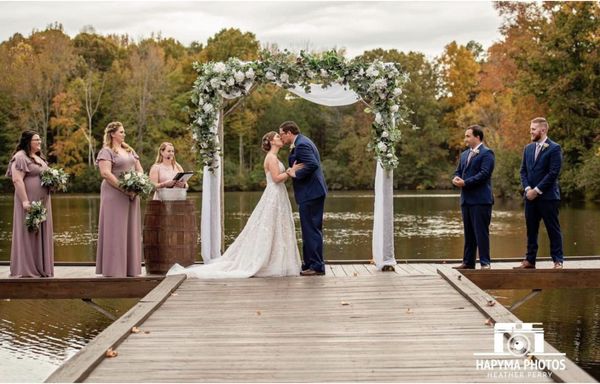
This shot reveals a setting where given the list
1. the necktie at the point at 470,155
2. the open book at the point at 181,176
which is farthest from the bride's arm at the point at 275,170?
the necktie at the point at 470,155

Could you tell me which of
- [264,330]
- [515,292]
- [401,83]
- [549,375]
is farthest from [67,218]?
[549,375]

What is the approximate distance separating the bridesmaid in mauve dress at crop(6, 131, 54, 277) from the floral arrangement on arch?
2.08 metres

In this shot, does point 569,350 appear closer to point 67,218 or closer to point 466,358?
point 466,358

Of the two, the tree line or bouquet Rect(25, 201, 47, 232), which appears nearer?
bouquet Rect(25, 201, 47, 232)

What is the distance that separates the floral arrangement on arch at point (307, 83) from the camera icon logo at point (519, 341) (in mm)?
4484

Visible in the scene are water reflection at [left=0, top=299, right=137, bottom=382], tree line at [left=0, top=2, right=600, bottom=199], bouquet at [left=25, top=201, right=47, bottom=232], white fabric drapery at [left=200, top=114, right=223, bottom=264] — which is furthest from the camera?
tree line at [left=0, top=2, right=600, bottom=199]

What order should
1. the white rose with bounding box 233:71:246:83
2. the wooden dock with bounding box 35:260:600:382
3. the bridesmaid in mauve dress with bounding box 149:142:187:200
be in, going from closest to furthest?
1. the wooden dock with bounding box 35:260:600:382
2. the bridesmaid in mauve dress with bounding box 149:142:187:200
3. the white rose with bounding box 233:71:246:83

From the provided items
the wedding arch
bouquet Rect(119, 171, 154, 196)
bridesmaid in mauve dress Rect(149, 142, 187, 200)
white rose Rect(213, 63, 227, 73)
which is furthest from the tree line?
bouquet Rect(119, 171, 154, 196)

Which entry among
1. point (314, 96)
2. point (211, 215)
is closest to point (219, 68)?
point (314, 96)

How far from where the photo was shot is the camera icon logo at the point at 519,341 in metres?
6.35

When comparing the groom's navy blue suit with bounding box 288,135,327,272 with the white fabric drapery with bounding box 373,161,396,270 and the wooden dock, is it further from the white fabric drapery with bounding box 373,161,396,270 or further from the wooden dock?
the white fabric drapery with bounding box 373,161,396,270

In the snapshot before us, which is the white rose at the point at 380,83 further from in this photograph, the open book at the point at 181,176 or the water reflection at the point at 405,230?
the water reflection at the point at 405,230

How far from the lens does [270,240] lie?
417 inches

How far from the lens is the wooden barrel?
10.9 m
